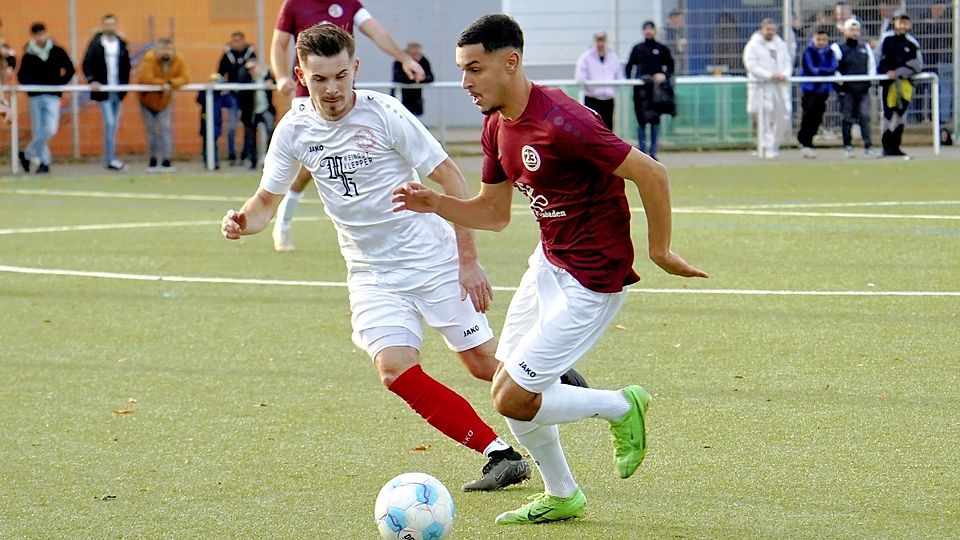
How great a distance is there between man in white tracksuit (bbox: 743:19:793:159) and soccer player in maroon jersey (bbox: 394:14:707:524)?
1752 centimetres

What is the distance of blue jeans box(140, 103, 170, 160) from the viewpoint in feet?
70.3

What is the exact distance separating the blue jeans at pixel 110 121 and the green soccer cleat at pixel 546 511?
1724cm

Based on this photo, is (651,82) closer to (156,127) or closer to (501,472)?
(156,127)

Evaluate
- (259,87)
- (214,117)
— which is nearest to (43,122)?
(214,117)

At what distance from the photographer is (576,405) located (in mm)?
5074

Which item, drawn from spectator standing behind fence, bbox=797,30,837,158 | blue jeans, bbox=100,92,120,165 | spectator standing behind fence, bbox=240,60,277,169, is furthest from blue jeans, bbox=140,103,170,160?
spectator standing behind fence, bbox=797,30,837,158

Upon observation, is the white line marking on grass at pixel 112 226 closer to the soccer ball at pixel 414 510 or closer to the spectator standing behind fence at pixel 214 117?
the spectator standing behind fence at pixel 214 117

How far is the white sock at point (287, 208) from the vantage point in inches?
460

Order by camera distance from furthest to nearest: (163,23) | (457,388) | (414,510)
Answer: (163,23) < (457,388) < (414,510)

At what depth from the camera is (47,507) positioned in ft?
17.4

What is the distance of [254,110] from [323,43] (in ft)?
53.5

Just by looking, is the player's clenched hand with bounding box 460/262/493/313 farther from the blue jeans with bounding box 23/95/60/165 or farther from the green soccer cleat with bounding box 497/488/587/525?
→ the blue jeans with bounding box 23/95/60/165

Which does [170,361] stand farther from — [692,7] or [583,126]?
[692,7]

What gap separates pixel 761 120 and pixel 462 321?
17358mm
